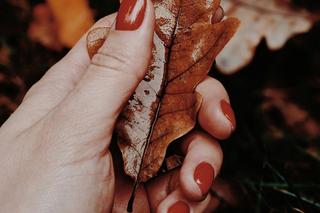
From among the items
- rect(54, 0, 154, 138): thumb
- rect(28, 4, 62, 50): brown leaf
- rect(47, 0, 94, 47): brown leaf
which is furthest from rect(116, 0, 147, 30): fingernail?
rect(28, 4, 62, 50): brown leaf

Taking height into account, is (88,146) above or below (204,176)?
above

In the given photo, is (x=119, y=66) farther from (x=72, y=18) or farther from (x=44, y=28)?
(x=44, y=28)

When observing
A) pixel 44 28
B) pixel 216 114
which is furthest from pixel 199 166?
pixel 44 28

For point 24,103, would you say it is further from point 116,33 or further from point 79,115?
point 116,33

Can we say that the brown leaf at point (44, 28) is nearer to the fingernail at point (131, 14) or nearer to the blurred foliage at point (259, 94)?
the blurred foliage at point (259, 94)

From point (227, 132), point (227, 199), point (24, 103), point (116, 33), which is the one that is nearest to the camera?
point (116, 33)

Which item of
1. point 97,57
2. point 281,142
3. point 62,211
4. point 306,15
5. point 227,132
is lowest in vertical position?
point 281,142

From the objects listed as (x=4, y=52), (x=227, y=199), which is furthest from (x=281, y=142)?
(x=4, y=52)
